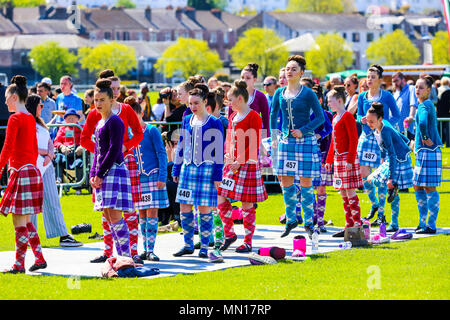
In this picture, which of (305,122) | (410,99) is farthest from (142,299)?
(410,99)

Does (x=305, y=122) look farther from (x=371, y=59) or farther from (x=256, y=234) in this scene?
(x=371, y=59)

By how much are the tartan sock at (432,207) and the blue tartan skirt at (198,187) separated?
344 cm

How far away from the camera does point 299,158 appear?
36.8ft

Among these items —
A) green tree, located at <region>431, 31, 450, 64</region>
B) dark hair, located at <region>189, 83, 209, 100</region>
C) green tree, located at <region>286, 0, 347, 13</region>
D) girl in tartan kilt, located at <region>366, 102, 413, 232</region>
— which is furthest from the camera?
green tree, located at <region>286, 0, 347, 13</region>

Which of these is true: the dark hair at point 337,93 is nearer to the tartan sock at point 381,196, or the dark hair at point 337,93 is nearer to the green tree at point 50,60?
the tartan sock at point 381,196

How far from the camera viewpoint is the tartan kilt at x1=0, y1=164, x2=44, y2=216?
933 cm

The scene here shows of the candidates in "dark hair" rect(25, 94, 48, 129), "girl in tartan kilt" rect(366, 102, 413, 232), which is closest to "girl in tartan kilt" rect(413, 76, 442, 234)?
"girl in tartan kilt" rect(366, 102, 413, 232)

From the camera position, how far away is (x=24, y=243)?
9.41 metres

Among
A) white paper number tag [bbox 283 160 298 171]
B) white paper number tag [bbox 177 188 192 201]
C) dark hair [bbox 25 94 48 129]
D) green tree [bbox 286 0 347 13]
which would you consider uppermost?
green tree [bbox 286 0 347 13]

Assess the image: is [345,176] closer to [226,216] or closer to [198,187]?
[226,216]

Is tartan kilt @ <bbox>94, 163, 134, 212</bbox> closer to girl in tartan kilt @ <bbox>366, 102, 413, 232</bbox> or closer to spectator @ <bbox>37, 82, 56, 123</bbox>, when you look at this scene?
girl in tartan kilt @ <bbox>366, 102, 413, 232</bbox>
